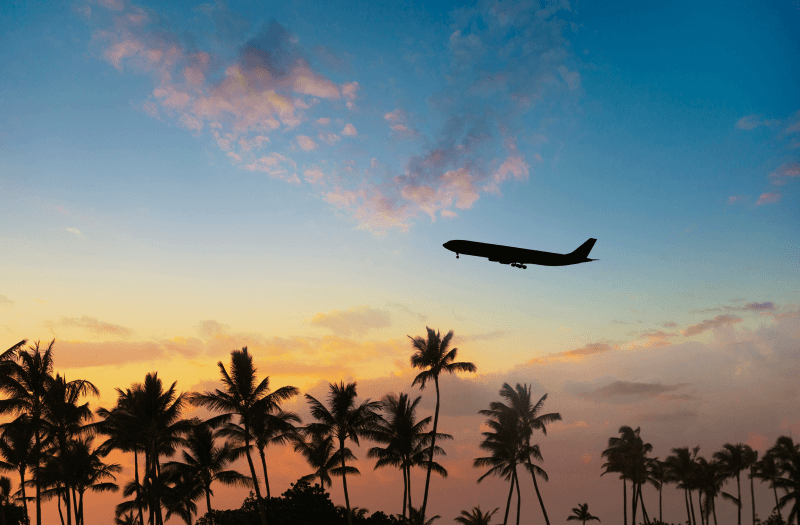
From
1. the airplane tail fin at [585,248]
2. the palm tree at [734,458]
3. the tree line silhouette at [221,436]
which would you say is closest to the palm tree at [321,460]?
the tree line silhouette at [221,436]

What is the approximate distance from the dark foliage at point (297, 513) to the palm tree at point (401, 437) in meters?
4.61

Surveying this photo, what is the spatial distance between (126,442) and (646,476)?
64.0 metres

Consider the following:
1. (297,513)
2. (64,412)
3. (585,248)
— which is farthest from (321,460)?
(585,248)

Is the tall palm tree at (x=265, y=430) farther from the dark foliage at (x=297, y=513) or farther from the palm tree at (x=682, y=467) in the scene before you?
the palm tree at (x=682, y=467)

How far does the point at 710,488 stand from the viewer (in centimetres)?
7119

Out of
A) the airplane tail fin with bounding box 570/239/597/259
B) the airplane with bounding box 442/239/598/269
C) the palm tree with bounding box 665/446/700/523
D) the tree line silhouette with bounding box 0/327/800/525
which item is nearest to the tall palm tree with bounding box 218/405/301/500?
the tree line silhouette with bounding box 0/327/800/525

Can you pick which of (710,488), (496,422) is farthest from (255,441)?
(710,488)

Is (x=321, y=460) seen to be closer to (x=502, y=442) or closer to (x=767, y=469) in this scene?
(x=502, y=442)

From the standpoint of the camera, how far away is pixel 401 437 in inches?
1688

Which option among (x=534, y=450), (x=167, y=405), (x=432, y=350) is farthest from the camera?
(x=534, y=450)

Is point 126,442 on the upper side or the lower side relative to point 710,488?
upper

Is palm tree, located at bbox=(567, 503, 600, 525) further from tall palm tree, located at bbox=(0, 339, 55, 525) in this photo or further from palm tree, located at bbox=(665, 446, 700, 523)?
tall palm tree, located at bbox=(0, 339, 55, 525)

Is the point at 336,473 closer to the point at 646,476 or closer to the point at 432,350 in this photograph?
the point at 432,350

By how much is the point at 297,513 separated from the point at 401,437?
9.95 meters
